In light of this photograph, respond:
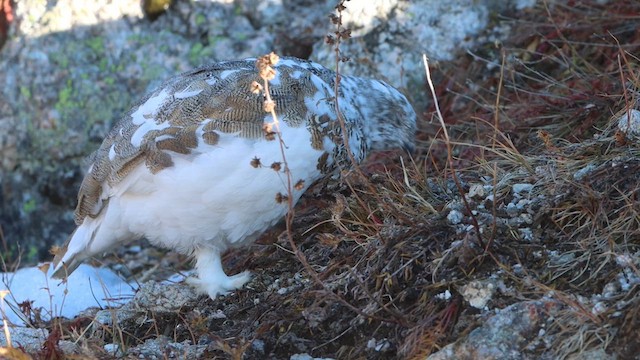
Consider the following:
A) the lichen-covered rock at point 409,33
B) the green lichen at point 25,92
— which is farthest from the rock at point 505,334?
the green lichen at point 25,92

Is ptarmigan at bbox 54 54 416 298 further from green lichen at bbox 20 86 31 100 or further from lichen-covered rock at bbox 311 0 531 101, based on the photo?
green lichen at bbox 20 86 31 100

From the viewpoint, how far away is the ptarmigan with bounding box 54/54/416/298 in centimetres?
321

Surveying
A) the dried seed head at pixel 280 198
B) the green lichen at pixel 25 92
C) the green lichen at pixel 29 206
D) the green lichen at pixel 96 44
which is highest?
the green lichen at pixel 25 92

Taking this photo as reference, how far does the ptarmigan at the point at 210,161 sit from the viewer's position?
3215 millimetres

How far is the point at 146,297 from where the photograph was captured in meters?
3.52

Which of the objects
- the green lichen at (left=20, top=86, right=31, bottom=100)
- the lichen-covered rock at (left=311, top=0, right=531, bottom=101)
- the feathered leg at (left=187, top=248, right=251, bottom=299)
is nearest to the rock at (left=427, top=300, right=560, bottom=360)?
the feathered leg at (left=187, top=248, right=251, bottom=299)

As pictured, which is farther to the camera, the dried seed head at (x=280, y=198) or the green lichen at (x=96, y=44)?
the green lichen at (x=96, y=44)

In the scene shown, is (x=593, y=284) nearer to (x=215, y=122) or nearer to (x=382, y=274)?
(x=382, y=274)

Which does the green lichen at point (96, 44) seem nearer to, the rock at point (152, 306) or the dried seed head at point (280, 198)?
the rock at point (152, 306)

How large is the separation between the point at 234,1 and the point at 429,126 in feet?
4.77

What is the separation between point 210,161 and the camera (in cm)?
320

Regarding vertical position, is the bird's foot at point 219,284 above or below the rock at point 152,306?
below

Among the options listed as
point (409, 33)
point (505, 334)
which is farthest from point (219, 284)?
point (409, 33)

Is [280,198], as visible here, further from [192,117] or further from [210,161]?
[192,117]
